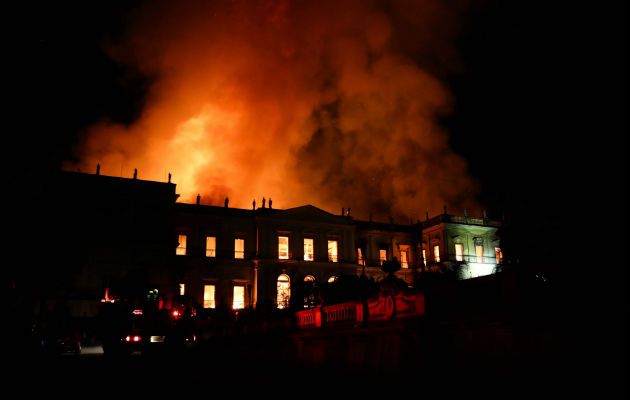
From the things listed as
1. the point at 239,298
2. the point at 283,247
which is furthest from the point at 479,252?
the point at 239,298

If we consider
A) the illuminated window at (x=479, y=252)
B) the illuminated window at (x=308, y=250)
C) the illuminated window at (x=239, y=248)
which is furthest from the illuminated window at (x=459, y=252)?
the illuminated window at (x=239, y=248)

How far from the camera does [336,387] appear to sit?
11.6 metres

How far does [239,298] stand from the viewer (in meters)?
46.3

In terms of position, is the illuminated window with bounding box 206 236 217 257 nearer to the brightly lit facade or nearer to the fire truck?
the fire truck

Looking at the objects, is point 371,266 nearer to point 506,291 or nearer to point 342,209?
point 342,209

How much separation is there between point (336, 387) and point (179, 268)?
30.6 metres

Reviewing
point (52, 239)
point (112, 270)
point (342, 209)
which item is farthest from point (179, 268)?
point (342, 209)

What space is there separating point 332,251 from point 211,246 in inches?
495

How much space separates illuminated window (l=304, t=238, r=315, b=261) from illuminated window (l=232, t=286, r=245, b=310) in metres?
7.30

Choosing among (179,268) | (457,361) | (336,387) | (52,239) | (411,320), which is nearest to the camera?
(457,361)

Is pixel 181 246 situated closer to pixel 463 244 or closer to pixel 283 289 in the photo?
pixel 283 289

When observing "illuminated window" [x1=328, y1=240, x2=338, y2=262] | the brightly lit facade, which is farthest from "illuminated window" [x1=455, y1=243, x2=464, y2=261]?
"illuminated window" [x1=328, y1=240, x2=338, y2=262]

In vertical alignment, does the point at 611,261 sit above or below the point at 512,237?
below

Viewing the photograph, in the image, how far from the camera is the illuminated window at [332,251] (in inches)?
1985
